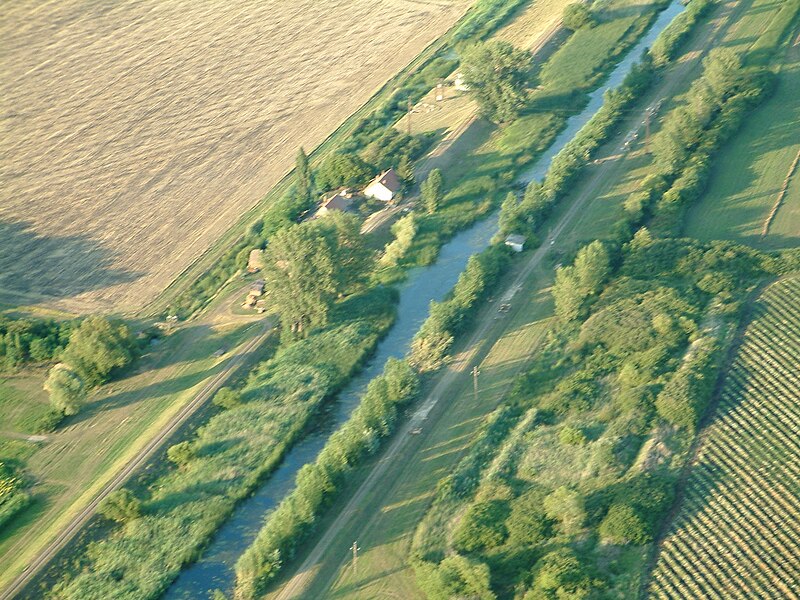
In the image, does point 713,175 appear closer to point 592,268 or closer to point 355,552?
point 592,268

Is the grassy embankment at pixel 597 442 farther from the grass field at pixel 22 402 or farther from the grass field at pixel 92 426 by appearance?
the grass field at pixel 22 402

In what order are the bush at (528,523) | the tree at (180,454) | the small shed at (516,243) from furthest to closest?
the small shed at (516,243)
the tree at (180,454)
the bush at (528,523)

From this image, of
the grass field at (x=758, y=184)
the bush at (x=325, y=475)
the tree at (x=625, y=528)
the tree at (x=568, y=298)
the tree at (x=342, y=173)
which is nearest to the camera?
the tree at (x=625, y=528)

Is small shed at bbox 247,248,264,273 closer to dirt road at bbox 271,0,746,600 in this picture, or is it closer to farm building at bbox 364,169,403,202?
farm building at bbox 364,169,403,202

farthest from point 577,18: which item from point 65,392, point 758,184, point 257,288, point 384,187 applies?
point 65,392

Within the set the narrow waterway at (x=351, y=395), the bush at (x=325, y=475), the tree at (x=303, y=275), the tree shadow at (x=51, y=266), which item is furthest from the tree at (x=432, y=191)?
the tree shadow at (x=51, y=266)

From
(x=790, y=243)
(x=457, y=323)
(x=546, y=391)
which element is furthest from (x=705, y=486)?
(x=790, y=243)
